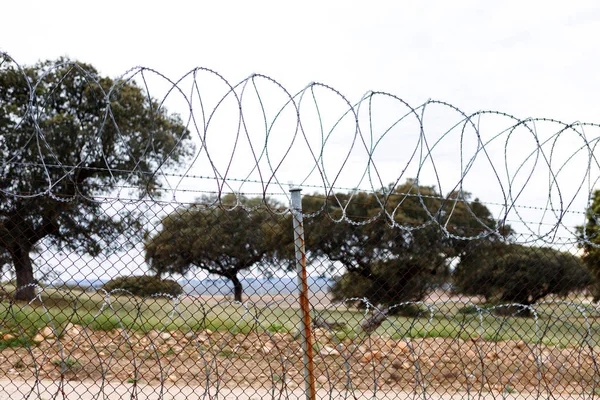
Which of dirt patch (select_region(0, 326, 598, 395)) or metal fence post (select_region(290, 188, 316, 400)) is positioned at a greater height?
metal fence post (select_region(290, 188, 316, 400))

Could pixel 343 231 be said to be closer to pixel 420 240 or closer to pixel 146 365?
pixel 420 240

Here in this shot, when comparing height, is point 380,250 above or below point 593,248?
below

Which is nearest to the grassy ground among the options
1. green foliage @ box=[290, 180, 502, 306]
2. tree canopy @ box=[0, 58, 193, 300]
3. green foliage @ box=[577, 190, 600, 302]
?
green foliage @ box=[577, 190, 600, 302]

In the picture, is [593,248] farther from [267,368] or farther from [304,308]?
[304,308]

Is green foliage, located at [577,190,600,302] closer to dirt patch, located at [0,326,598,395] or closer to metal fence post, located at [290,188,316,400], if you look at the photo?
dirt patch, located at [0,326,598,395]

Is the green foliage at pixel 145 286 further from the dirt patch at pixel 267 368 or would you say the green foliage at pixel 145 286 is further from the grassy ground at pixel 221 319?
the dirt patch at pixel 267 368

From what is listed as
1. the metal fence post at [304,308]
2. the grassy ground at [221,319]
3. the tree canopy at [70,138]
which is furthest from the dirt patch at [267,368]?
the tree canopy at [70,138]

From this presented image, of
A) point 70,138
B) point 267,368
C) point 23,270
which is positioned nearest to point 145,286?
point 23,270

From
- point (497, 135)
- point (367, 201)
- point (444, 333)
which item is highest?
point (497, 135)

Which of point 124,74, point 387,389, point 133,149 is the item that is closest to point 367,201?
point 133,149

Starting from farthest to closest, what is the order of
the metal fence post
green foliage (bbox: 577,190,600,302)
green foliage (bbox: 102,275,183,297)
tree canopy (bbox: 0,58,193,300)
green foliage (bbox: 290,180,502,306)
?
green foliage (bbox: 290,180,502,306) → tree canopy (bbox: 0,58,193,300) → green foliage (bbox: 102,275,183,297) → green foliage (bbox: 577,190,600,302) → the metal fence post

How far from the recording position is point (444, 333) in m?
11.5

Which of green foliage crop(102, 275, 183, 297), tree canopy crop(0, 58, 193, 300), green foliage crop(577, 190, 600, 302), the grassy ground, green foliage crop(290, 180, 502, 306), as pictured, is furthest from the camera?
green foliage crop(290, 180, 502, 306)

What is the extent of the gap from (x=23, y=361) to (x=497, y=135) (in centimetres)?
575
